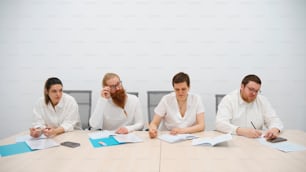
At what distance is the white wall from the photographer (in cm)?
337

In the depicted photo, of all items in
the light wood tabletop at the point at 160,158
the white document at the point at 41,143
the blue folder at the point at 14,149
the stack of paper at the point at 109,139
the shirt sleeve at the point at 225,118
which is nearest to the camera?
the light wood tabletop at the point at 160,158

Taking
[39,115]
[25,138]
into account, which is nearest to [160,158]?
[25,138]

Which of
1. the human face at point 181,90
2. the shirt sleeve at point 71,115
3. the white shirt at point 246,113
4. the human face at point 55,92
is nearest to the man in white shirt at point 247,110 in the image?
the white shirt at point 246,113

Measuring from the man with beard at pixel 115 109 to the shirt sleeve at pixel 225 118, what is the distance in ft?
2.38

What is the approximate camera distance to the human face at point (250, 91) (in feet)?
7.63

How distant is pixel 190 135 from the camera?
213cm

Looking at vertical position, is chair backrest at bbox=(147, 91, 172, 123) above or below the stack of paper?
above

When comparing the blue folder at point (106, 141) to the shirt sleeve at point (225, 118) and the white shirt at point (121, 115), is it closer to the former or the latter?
the white shirt at point (121, 115)

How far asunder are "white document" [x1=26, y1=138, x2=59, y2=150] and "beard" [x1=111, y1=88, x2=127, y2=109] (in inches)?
29.6


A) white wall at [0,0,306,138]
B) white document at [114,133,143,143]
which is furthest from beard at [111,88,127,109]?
white wall at [0,0,306,138]

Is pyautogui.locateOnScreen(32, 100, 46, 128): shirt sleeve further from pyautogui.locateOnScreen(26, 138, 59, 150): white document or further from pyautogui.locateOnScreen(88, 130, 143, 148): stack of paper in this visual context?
pyautogui.locateOnScreen(88, 130, 143, 148): stack of paper

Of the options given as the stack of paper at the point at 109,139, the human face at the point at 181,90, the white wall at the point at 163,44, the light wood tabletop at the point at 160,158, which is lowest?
the light wood tabletop at the point at 160,158

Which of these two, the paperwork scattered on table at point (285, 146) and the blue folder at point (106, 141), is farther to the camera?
the blue folder at point (106, 141)

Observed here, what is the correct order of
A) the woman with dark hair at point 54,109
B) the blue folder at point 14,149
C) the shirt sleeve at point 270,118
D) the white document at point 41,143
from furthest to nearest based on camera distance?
the woman with dark hair at point 54,109, the shirt sleeve at point 270,118, the white document at point 41,143, the blue folder at point 14,149
